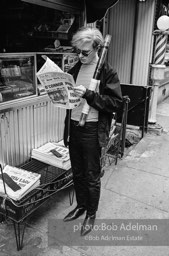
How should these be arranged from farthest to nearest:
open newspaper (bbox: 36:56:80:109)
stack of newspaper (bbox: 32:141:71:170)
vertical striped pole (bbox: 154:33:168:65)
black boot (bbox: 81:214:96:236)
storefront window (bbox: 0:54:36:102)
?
vertical striped pole (bbox: 154:33:168:65)
stack of newspaper (bbox: 32:141:71:170)
storefront window (bbox: 0:54:36:102)
black boot (bbox: 81:214:96:236)
open newspaper (bbox: 36:56:80:109)

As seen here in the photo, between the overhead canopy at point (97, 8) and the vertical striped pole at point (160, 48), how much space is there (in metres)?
2.73

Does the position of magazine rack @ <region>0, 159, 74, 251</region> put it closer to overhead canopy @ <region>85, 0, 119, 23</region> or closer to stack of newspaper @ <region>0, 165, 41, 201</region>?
stack of newspaper @ <region>0, 165, 41, 201</region>

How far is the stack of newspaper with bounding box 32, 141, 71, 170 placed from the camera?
3.16m

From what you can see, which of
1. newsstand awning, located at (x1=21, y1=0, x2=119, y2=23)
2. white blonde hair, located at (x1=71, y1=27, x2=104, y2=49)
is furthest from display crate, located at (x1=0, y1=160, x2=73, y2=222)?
newsstand awning, located at (x1=21, y1=0, x2=119, y2=23)

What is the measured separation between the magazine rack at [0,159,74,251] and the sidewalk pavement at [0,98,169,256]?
0.42ft

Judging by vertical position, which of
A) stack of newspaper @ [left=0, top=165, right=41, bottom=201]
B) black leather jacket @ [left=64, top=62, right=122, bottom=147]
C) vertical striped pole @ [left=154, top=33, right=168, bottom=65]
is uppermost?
vertical striped pole @ [left=154, top=33, right=168, bottom=65]

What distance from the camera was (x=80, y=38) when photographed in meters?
2.27

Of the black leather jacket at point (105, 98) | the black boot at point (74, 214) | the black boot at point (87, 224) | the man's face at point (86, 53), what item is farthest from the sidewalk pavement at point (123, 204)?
the man's face at point (86, 53)

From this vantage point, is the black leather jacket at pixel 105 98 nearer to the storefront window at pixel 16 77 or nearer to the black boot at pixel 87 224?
the black boot at pixel 87 224

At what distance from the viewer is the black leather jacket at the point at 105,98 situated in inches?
89.7

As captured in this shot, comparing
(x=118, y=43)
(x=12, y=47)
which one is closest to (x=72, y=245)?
(x=12, y=47)

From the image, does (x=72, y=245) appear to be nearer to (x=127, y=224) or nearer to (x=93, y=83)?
(x=127, y=224)

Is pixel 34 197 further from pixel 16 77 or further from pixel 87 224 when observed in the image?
pixel 16 77

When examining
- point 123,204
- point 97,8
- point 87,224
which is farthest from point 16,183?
point 97,8
